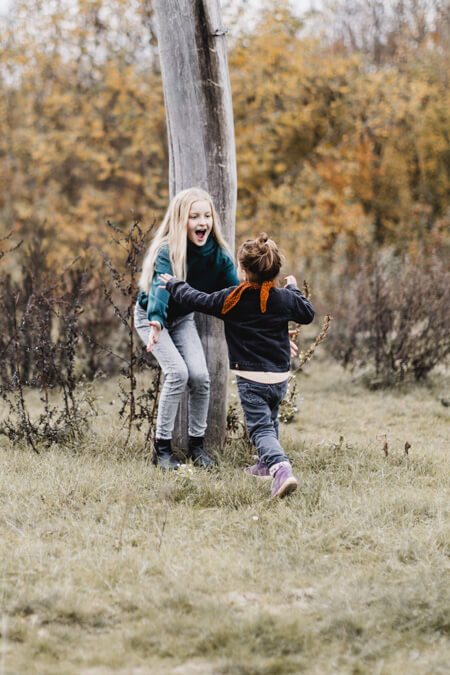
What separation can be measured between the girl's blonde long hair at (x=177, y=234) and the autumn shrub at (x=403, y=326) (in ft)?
11.9

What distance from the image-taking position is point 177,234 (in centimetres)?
423

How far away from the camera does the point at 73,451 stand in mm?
4684

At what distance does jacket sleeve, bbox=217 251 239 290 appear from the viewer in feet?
14.4

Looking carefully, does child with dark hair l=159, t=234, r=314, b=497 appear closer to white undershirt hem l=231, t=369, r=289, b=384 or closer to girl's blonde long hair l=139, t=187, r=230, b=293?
white undershirt hem l=231, t=369, r=289, b=384

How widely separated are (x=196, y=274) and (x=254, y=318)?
56cm

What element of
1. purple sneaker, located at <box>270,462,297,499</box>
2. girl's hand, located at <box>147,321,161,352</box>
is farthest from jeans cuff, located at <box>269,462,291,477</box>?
girl's hand, located at <box>147,321,161,352</box>

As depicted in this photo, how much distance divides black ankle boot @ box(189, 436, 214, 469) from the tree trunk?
13cm

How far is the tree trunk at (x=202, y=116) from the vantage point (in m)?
4.44

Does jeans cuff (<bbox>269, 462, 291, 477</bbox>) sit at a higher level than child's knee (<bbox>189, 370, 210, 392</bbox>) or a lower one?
lower

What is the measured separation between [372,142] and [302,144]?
2.03 metres

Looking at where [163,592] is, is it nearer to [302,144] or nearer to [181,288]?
[181,288]

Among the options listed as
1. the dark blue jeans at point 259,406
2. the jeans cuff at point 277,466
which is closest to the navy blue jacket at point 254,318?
the dark blue jeans at point 259,406

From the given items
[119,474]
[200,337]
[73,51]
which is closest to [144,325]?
[200,337]

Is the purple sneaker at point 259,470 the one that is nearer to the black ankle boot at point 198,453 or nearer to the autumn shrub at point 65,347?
the black ankle boot at point 198,453
